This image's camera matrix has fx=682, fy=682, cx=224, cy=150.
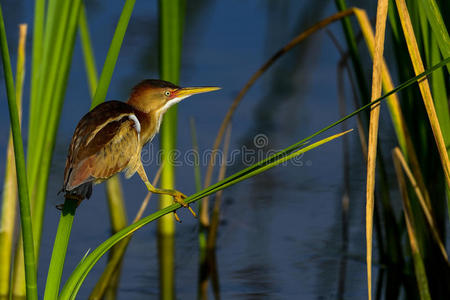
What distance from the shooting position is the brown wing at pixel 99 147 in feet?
6.27

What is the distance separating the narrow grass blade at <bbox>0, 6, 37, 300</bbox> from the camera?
1458 millimetres

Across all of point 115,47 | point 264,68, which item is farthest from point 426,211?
point 115,47

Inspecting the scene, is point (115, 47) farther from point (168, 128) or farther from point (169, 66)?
point (168, 128)

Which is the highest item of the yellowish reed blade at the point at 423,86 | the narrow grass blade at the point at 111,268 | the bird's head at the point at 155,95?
the bird's head at the point at 155,95

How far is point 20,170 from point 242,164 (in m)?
2.44

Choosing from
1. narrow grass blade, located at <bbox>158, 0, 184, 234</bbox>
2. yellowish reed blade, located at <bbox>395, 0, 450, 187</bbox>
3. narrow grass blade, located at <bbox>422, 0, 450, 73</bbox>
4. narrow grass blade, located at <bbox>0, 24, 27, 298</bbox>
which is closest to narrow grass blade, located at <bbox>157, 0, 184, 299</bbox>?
narrow grass blade, located at <bbox>158, 0, 184, 234</bbox>

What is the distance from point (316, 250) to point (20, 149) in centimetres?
195

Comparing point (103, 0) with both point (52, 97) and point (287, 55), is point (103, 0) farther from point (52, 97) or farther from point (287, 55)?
point (52, 97)

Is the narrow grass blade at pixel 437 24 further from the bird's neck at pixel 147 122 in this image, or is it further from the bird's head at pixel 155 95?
the bird's neck at pixel 147 122

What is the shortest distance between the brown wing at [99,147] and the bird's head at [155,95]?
12.3 inches

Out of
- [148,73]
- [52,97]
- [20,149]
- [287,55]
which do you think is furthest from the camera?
[287,55]

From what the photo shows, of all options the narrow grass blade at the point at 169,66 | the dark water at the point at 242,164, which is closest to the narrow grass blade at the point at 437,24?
the narrow grass blade at the point at 169,66

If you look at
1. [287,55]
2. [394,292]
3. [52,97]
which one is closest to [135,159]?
[52,97]

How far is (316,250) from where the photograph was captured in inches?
125
